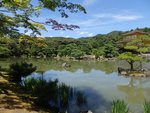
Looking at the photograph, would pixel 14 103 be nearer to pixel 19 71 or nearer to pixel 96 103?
pixel 96 103

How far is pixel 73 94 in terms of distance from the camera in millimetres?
14383

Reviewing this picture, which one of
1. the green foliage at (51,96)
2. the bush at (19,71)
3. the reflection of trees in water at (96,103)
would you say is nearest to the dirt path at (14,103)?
the green foliage at (51,96)

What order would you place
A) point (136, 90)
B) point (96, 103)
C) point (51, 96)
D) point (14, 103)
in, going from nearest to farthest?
point (14, 103) < point (51, 96) < point (96, 103) < point (136, 90)

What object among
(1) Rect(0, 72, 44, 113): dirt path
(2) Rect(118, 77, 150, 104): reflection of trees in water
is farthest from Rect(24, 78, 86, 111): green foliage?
(2) Rect(118, 77, 150, 104): reflection of trees in water

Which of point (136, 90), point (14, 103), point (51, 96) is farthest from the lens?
point (136, 90)

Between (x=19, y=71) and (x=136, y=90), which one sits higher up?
(x=19, y=71)

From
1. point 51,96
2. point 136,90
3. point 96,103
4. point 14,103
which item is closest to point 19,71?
point 51,96

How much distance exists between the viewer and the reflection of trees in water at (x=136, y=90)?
15483mm

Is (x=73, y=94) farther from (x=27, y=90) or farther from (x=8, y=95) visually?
(x=8, y=95)

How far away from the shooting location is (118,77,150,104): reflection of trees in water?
15483 millimetres

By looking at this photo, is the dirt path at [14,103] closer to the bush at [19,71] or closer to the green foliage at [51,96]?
the green foliage at [51,96]

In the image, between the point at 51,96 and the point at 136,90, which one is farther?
the point at 136,90

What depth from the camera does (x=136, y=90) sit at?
59.7 feet

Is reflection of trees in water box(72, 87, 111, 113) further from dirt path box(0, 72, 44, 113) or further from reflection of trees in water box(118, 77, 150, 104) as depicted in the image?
dirt path box(0, 72, 44, 113)
